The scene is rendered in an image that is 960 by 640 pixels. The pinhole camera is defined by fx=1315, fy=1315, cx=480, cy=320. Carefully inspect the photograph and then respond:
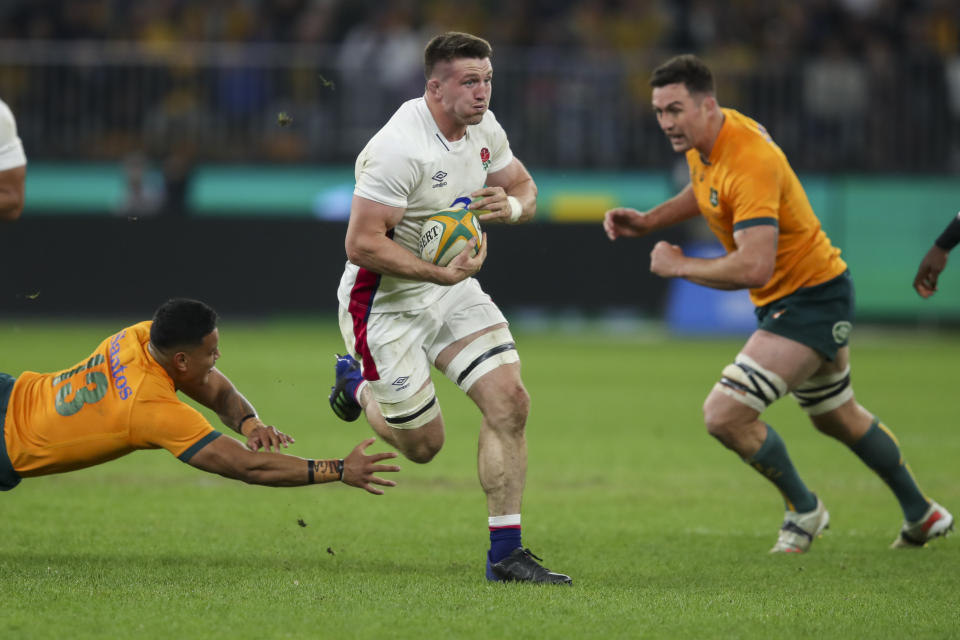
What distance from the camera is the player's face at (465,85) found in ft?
20.2

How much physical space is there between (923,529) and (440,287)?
296 cm

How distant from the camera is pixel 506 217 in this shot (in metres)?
6.41

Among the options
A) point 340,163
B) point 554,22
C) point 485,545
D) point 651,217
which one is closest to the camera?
point 485,545

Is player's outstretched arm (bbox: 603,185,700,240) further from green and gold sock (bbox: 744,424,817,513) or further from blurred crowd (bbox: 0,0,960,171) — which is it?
blurred crowd (bbox: 0,0,960,171)

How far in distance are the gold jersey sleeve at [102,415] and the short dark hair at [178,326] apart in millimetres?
145

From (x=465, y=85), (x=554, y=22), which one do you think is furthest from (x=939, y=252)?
(x=554, y=22)

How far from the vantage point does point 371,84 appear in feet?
65.8

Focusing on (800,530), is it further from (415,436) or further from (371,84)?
(371,84)

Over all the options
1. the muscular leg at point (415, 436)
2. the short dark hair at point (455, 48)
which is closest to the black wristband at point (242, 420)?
the muscular leg at point (415, 436)

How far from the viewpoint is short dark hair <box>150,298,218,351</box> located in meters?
5.88

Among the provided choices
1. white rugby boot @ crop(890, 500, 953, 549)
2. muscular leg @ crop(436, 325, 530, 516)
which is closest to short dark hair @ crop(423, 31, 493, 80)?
muscular leg @ crop(436, 325, 530, 516)

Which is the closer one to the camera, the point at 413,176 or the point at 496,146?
the point at 413,176

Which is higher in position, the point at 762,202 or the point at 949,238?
the point at 762,202

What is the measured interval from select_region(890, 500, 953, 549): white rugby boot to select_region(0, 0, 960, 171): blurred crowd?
13.8 m
